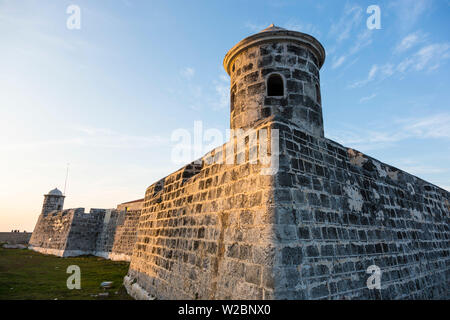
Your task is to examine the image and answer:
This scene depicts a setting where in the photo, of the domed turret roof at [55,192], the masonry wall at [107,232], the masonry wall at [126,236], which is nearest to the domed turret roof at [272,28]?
the masonry wall at [126,236]

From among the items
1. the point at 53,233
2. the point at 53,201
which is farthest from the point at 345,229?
the point at 53,201

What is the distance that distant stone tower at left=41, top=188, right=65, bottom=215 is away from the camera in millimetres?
26547

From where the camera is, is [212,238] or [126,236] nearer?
[212,238]

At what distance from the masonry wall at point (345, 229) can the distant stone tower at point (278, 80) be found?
1.11 meters

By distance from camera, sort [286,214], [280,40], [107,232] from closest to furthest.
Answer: [286,214], [280,40], [107,232]

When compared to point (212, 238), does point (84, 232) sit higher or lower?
lower

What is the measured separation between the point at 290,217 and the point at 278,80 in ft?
11.1

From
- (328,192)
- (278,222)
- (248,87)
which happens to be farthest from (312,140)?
(248,87)

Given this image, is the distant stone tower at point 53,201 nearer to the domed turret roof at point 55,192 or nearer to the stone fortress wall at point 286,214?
the domed turret roof at point 55,192

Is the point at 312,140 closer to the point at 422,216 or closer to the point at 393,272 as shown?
the point at 393,272

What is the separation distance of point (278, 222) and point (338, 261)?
3.81 ft

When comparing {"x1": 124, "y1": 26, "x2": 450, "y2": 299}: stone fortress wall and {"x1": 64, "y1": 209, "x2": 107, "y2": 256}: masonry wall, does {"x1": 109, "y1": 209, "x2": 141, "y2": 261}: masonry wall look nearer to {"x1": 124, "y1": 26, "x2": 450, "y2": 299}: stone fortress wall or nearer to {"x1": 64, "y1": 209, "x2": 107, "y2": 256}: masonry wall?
{"x1": 64, "y1": 209, "x2": 107, "y2": 256}: masonry wall

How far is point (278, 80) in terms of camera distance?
5.40 metres

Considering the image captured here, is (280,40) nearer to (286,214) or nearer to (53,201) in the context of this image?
(286,214)
